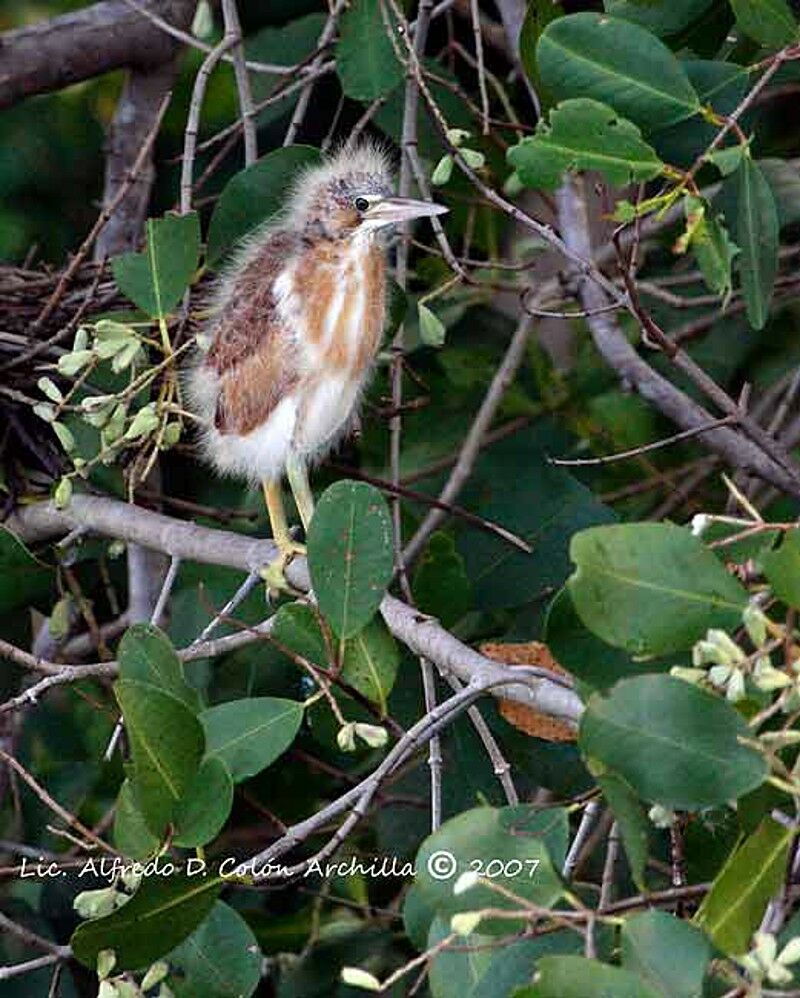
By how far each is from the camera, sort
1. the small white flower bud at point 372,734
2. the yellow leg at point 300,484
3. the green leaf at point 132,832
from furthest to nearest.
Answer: the yellow leg at point 300,484 < the small white flower bud at point 372,734 < the green leaf at point 132,832

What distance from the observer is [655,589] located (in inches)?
64.4

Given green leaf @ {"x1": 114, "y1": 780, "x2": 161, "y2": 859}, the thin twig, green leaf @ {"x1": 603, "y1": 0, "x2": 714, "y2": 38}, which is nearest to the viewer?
green leaf @ {"x1": 114, "y1": 780, "x2": 161, "y2": 859}

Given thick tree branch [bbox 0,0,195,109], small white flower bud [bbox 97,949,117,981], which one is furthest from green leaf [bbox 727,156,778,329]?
thick tree branch [bbox 0,0,195,109]

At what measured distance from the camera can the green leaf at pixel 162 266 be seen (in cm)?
259

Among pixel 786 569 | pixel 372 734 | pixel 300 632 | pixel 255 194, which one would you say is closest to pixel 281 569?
pixel 300 632

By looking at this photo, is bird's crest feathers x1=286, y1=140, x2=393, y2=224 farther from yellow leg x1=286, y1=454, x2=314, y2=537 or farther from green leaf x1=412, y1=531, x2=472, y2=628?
green leaf x1=412, y1=531, x2=472, y2=628

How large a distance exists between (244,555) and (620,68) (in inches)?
35.1

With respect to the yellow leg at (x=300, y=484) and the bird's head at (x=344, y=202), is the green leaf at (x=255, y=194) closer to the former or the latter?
the bird's head at (x=344, y=202)

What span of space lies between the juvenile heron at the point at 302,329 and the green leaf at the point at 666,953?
4.50 feet

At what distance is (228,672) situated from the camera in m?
3.01

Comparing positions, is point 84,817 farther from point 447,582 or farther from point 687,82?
point 687,82

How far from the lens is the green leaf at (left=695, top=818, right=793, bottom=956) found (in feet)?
5.06

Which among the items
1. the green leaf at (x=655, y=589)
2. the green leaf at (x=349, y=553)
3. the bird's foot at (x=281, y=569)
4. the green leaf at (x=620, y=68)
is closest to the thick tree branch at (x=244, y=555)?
the bird's foot at (x=281, y=569)

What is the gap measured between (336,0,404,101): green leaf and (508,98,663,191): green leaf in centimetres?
79
